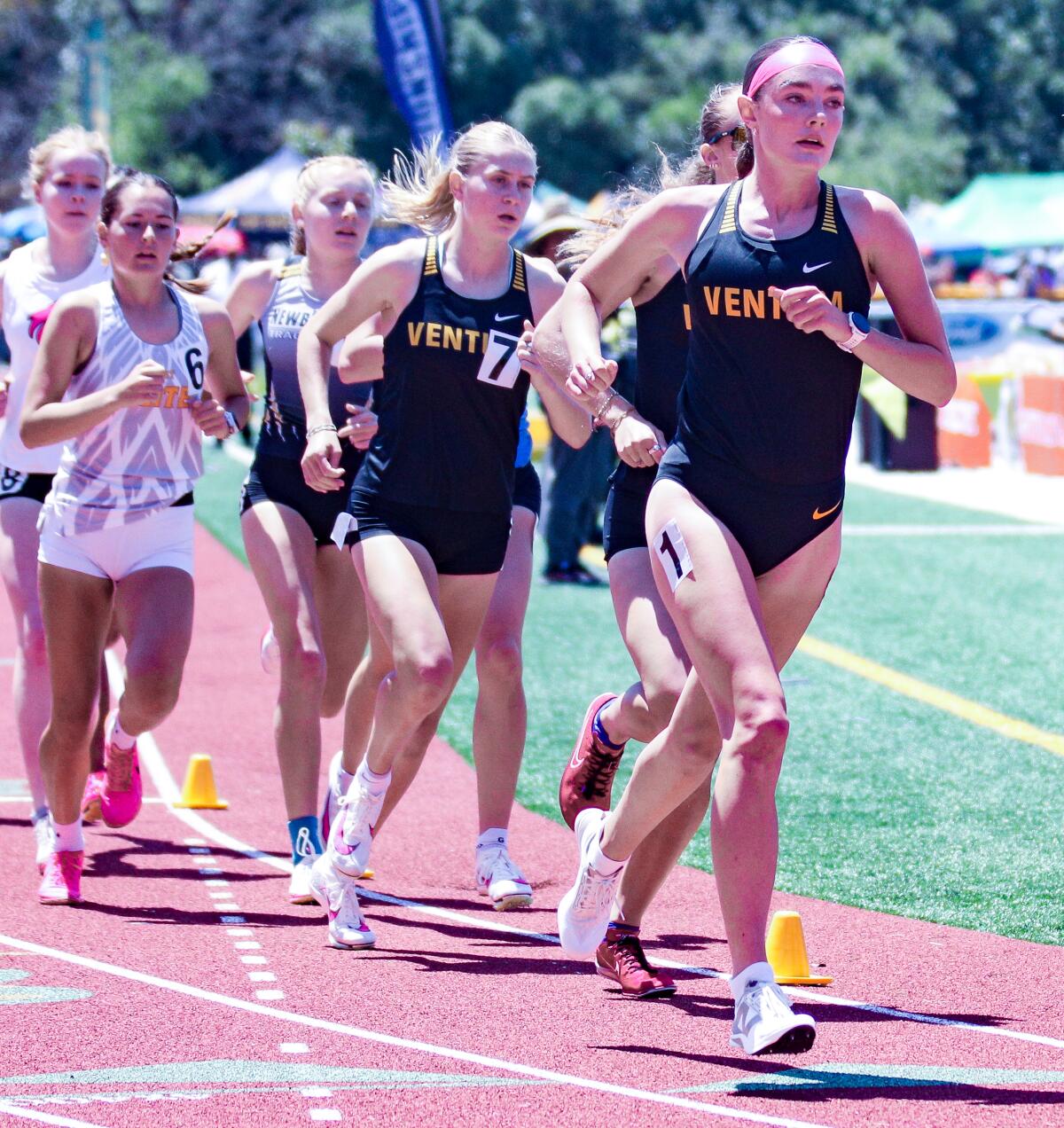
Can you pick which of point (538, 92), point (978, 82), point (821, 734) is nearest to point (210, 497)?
point (821, 734)

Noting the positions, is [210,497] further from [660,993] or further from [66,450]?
[660,993]

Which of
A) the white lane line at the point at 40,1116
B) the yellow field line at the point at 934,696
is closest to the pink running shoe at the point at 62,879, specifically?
the white lane line at the point at 40,1116

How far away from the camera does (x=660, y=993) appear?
4.93 m

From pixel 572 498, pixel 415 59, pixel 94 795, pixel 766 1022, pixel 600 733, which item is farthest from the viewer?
pixel 415 59

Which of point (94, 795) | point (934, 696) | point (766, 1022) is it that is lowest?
point (934, 696)

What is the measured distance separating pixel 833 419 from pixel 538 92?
63.9m

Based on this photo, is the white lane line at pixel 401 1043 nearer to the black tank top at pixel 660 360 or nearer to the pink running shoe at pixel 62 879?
the pink running shoe at pixel 62 879

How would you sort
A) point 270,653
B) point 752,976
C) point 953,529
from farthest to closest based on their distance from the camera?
point 953,529 < point 270,653 < point 752,976

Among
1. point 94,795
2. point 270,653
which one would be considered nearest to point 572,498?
point 94,795

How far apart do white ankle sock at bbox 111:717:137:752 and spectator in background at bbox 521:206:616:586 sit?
7042 millimetres

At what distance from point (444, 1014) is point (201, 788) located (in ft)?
10.6

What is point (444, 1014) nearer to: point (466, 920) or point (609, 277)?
point (466, 920)

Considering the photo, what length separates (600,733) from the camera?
19.1 ft

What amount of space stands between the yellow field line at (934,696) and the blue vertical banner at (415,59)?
9.91 metres
